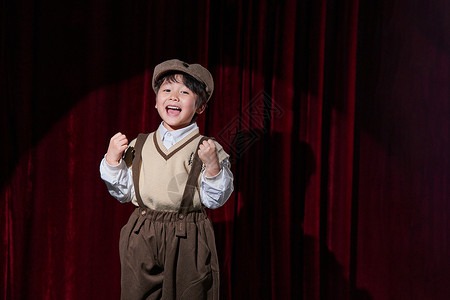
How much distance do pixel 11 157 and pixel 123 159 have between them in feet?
2.64

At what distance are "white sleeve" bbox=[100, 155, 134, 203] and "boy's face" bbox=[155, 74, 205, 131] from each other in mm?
215

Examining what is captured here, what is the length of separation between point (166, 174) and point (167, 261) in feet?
0.92

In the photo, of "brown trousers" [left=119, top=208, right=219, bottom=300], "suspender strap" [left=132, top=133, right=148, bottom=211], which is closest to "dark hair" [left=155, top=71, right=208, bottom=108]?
"suspender strap" [left=132, top=133, right=148, bottom=211]

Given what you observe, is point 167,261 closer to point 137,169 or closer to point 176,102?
point 137,169

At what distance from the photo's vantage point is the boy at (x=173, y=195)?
133cm

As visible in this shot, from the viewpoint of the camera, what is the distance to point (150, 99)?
6.27ft

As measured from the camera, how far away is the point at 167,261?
1337mm

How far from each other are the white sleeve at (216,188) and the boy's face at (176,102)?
0.66 ft

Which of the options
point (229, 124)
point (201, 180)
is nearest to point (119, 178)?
point (201, 180)

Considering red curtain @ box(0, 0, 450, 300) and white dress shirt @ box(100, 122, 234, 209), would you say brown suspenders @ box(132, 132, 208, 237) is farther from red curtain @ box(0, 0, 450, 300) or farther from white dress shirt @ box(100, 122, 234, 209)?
red curtain @ box(0, 0, 450, 300)

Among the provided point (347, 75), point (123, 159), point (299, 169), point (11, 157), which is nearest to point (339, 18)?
point (347, 75)

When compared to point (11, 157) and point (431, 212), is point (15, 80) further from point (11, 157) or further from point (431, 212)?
point (431, 212)

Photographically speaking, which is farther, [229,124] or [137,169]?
[229,124]

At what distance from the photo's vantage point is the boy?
1333mm
